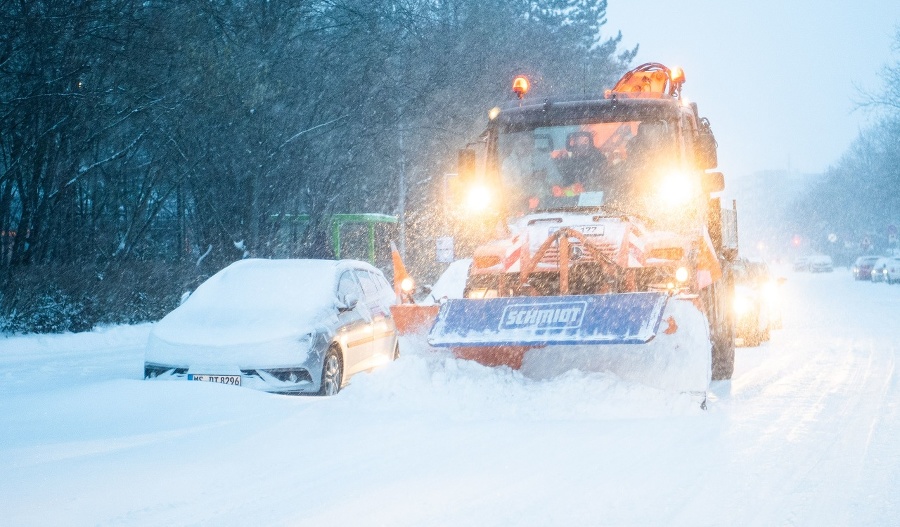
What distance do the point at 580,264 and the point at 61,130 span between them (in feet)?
44.0

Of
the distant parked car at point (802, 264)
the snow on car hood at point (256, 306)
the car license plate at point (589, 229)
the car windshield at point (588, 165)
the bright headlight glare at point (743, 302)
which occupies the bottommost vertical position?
the distant parked car at point (802, 264)

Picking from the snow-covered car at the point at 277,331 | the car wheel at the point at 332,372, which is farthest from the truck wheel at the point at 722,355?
the car wheel at the point at 332,372

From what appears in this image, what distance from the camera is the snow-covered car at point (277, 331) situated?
880cm

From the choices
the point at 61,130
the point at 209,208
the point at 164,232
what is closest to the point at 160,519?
the point at 61,130

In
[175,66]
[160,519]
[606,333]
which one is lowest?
[160,519]

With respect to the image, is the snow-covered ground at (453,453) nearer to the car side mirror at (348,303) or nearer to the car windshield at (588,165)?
the car side mirror at (348,303)

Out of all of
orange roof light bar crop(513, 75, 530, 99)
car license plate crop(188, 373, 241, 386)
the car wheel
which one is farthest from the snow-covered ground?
orange roof light bar crop(513, 75, 530, 99)

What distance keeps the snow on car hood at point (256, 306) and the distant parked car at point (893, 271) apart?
4494 centimetres

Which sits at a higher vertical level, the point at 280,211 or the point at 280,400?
the point at 280,211

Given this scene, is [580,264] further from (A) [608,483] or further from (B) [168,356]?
(B) [168,356]

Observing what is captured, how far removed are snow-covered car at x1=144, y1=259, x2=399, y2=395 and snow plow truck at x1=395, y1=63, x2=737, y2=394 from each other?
1.18m

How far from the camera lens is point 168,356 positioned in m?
9.02

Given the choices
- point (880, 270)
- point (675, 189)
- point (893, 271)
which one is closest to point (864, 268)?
point (880, 270)

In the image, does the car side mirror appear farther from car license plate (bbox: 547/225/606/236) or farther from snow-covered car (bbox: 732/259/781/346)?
snow-covered car (bbox: 732/259/781/346)
